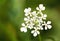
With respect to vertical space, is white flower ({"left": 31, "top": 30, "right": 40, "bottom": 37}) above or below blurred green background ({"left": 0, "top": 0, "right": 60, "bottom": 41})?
below

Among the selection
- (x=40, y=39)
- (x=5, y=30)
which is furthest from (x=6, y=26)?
(x=40, y=39)

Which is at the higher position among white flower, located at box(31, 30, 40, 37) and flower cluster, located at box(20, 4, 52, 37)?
flower cluster, located at box(20, 4, 52, 37)

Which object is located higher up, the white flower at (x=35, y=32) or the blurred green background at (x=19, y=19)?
the blurred green background at (x=19, y=19)

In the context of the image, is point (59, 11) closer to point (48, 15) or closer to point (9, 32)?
point (48, 15)
